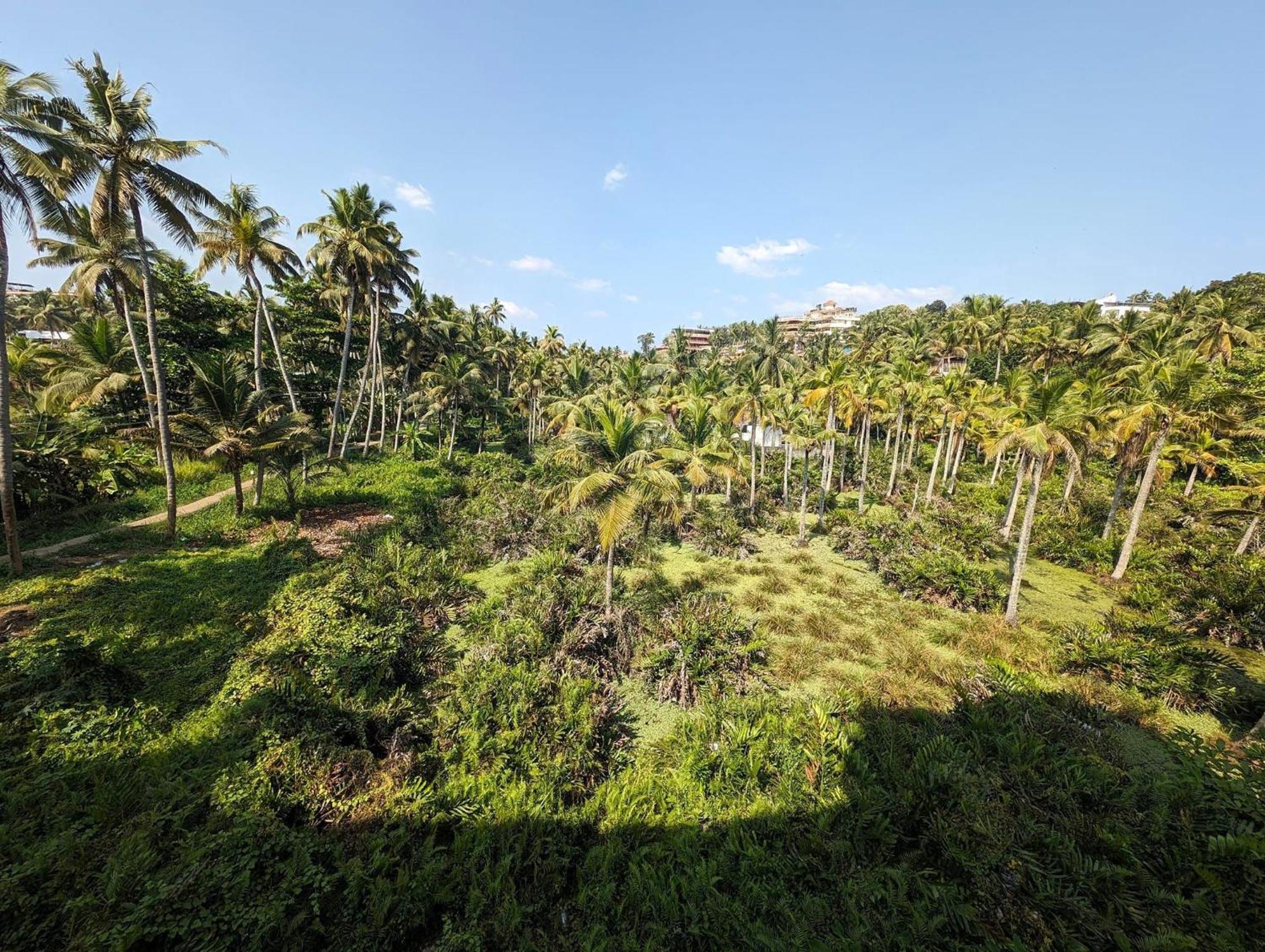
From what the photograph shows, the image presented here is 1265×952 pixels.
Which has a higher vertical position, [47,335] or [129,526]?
[47,335]

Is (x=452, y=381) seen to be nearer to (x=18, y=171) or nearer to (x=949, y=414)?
(x=18, y=171)

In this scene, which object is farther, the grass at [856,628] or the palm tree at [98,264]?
the palm tree at [98,264]

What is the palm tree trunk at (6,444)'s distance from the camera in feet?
36.1

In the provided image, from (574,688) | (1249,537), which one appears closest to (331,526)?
(574,688)

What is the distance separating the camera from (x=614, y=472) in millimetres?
12945

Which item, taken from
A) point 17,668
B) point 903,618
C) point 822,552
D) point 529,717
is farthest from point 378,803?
Result: point 822,552

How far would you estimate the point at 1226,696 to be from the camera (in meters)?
11.0

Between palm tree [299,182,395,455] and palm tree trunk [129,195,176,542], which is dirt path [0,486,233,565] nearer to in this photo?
palm tree trunk [129,195,176,542]

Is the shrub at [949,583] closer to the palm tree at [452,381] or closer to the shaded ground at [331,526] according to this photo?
the shaded ground at [331,526]

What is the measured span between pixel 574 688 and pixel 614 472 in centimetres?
577

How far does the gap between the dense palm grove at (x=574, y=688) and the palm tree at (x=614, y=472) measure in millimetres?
131

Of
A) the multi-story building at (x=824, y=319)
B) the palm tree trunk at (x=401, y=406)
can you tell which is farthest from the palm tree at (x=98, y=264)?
the multi-story building at (x=824, y=319)

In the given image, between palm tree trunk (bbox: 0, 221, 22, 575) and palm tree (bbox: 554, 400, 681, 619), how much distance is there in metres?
13.9

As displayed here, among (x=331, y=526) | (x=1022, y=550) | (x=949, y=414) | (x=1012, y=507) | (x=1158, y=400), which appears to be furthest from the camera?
(x=949, y=414)
